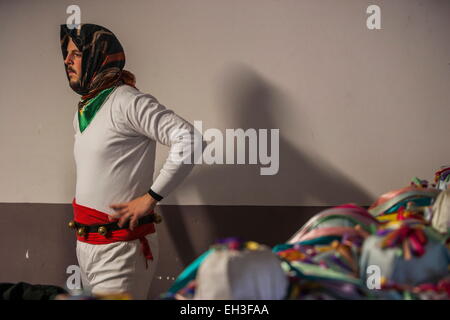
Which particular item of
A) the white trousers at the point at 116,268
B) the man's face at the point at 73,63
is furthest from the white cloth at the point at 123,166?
the man's face at the point at 73,63

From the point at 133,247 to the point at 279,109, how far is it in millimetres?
871

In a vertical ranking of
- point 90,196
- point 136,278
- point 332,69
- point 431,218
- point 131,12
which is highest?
point 131,12

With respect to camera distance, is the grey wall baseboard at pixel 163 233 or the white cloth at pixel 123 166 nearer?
the white cloth at pixel 123 166

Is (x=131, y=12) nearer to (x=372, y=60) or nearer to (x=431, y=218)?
(x=372, y=60)

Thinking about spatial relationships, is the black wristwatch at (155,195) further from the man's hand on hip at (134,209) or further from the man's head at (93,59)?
the man's head at (93,59)

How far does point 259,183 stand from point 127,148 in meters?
0.71

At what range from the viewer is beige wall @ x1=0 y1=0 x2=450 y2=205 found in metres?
2.18

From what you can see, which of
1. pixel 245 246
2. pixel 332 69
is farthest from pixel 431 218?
pixel 332 69

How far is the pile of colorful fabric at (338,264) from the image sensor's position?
Result: 0.70 metres

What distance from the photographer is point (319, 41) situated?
7.23 ft

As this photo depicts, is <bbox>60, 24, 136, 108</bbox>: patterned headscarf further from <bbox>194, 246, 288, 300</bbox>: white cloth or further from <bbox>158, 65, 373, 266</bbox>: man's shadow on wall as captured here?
<bbox>194, 246, 288, 300</bbox>: white cloth

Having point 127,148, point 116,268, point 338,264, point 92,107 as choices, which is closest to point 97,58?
point 92,107

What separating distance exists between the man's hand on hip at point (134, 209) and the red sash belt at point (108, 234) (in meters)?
0.03

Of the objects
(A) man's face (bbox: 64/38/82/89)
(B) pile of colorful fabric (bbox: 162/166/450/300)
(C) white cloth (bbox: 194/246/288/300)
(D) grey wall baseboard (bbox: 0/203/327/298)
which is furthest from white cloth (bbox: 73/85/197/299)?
(C) white cloth (bbox: 194/246/288/300)
